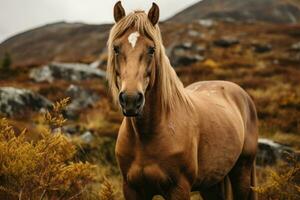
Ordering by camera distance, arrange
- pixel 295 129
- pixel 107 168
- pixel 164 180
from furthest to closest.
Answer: pixel 295 129
pixel 107 168
pixel 164 180

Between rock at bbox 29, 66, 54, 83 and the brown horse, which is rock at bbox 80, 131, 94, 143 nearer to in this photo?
the brown horse

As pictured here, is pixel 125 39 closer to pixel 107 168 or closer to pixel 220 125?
pixel 220 125

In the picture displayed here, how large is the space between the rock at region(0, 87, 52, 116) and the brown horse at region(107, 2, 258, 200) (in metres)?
7.69

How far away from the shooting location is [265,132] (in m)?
10.2

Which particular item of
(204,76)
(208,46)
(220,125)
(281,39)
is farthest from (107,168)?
(281,39)

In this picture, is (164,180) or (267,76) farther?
(267,76)

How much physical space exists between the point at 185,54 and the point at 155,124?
22687mm

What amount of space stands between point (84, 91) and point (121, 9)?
11.3 metres

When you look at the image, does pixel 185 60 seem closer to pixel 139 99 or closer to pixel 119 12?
pixel 119 12

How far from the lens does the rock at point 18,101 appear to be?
10.9 m

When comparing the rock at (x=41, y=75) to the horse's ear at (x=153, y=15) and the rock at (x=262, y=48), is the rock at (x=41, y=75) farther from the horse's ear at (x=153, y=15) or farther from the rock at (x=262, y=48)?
the horse's ear at (x=153, y=15)

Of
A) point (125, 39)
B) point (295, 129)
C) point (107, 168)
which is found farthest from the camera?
point (295, 129)

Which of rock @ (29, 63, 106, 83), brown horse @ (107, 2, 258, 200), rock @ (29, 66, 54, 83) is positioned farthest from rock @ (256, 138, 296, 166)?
rock @ (29, 66, 54, 83)

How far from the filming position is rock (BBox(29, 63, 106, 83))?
20391mm
